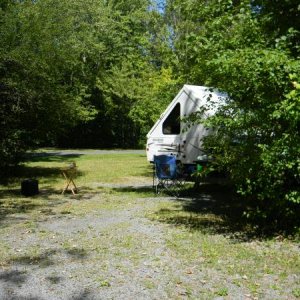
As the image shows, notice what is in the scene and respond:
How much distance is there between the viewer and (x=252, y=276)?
4.99 meters

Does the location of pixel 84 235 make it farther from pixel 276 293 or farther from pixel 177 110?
pixel 177 110

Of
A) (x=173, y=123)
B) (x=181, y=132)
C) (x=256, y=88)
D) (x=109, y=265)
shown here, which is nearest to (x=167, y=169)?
(x=181, y=132)

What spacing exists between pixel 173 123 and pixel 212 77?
20.0 ft

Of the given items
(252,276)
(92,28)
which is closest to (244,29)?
(252,276)

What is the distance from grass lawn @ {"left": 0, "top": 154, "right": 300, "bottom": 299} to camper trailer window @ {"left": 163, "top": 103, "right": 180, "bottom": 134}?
310 cm

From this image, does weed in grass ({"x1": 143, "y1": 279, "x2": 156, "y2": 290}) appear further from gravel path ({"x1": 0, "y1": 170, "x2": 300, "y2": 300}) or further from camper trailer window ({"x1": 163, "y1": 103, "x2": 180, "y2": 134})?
camper trailer window ({"x1": 163, "y1": 103, "x2": 180, "y2": 134})

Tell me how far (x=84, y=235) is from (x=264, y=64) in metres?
3.66

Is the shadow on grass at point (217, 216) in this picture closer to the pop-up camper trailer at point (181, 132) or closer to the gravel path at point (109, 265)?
the gravel path at point (109, 265)

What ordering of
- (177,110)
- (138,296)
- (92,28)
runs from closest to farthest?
(138,296) < (177,110) < (92,28)

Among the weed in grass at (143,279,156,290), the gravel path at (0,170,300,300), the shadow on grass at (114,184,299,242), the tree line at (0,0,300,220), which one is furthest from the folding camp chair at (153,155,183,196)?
the weed in grass at (143,279,156,290)

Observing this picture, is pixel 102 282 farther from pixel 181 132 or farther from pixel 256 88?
pixel 181 132

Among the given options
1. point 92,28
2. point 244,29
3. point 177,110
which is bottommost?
point 177,110

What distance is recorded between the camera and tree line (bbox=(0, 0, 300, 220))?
5930 millimetres

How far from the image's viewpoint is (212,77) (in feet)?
23.4
